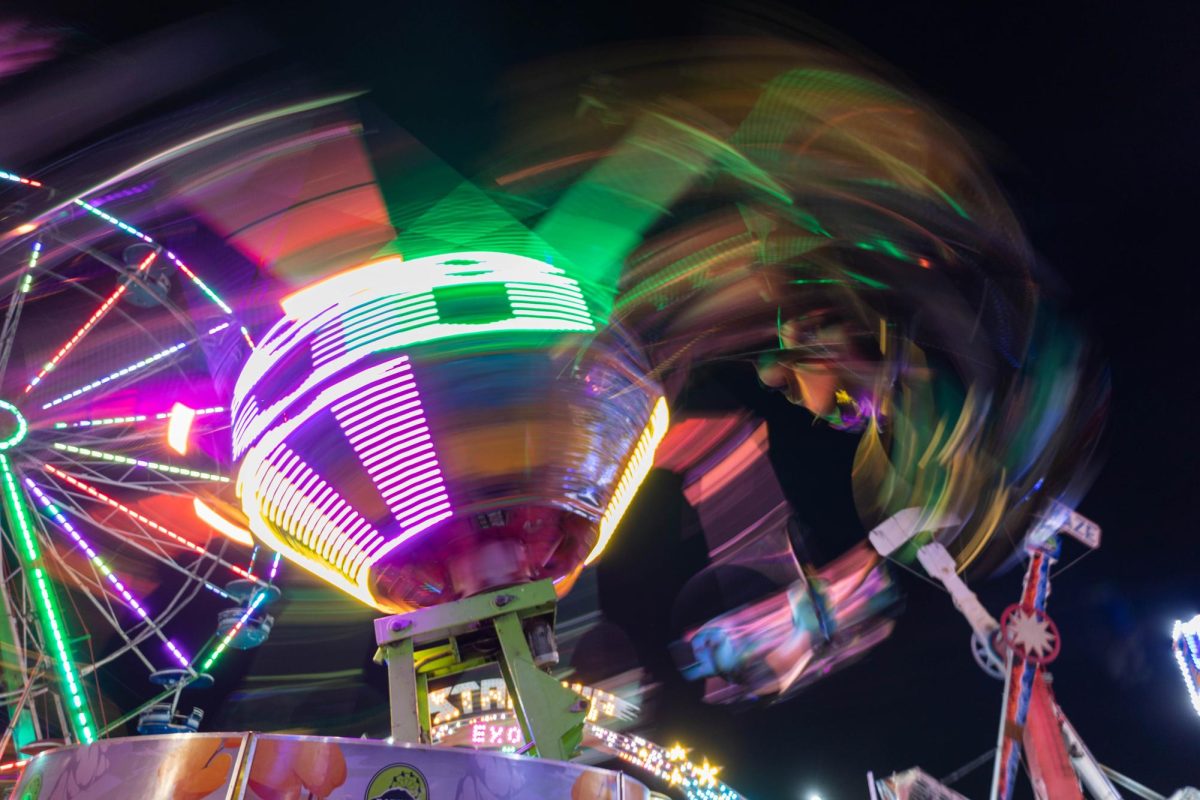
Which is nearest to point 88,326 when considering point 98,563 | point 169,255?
point 169,255

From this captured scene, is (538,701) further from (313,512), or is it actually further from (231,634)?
(231,634)

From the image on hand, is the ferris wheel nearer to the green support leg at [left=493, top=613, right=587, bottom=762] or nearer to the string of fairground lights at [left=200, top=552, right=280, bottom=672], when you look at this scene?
the string of fairground lights at [left=200, top=552, right=280, bottom=672]

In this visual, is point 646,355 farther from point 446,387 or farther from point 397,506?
point 397,506

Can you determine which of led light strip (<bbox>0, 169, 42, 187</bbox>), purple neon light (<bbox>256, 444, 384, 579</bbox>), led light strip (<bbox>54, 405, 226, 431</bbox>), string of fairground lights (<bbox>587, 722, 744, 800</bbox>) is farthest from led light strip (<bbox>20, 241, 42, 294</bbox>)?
string of fairground lights (<bbox>587, 722, 744, 800</bbox>)

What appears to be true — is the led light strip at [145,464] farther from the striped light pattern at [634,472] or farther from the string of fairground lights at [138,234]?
the striped light pattern at [634,472]

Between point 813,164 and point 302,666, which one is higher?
point 813,164

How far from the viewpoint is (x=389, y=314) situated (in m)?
3.82

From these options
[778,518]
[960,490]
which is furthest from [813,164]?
[960,490]

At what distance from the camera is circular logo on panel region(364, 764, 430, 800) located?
8.78 ft

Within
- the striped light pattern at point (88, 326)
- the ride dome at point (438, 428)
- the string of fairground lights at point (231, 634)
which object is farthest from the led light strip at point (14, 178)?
the ride dome at point (438, 428)

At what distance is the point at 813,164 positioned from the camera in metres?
8.15

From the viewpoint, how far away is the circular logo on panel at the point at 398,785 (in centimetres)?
268

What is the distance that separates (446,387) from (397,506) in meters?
0.55

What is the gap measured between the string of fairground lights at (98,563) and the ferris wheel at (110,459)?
19 mm
